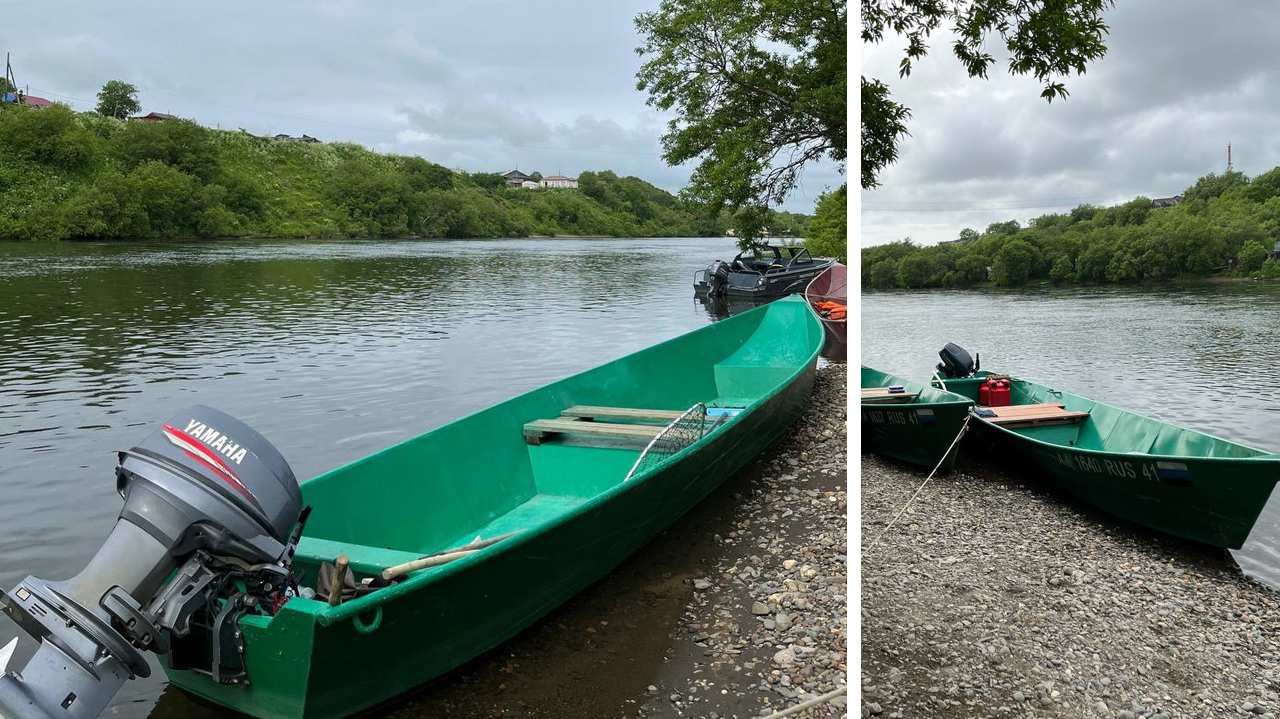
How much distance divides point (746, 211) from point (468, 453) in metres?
11.3

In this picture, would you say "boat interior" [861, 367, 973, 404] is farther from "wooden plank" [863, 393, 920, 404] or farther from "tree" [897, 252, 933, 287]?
"tree" [897, 252, 933, 287]

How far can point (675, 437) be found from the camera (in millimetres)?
4051

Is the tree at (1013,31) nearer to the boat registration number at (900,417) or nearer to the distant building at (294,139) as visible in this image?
the boat registration number at (900,417)

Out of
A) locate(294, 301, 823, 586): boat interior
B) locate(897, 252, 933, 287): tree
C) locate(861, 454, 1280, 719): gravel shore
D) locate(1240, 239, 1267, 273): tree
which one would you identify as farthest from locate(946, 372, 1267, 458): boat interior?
locate(897, 252, 933, 287): tree

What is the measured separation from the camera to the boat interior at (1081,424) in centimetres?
487

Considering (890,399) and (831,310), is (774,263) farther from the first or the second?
(890,399)

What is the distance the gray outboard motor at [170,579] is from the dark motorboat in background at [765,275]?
15.8m

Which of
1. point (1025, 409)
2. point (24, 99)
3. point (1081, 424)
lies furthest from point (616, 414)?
point (24, 99)

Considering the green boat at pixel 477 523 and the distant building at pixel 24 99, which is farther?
the distant building at pixel 24 99

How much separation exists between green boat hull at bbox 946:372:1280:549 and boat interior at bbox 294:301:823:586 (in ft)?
6.54

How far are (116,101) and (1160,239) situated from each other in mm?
69211

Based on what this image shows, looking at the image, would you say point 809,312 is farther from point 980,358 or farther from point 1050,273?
point 1050,273

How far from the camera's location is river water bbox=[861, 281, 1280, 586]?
539cm

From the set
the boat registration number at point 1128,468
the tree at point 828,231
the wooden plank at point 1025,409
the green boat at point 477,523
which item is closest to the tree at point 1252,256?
the wooden plank at point 1025,409
